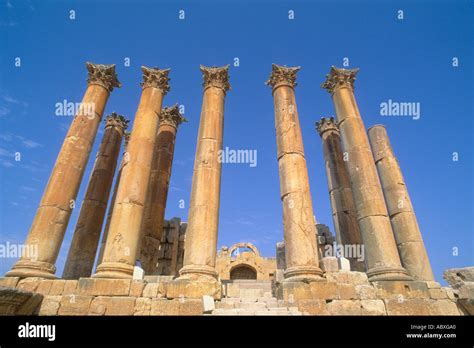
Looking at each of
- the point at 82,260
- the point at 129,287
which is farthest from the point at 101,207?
the point at 129,287

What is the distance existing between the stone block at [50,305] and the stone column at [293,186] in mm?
8075

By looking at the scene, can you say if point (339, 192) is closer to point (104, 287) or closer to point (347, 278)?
point (347, 278)

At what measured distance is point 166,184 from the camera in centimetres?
1853

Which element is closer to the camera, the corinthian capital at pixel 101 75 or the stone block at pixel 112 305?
the stone block at pixel 112 305

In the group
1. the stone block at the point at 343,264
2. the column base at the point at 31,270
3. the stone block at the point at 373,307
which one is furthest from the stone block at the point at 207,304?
the column base at the point at 31,270

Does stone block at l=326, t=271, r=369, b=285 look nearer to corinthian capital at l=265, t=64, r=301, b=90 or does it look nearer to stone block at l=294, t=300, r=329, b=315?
stone block at l=294, t=300, r=329, b=315

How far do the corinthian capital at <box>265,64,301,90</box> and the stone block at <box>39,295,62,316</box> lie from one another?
14.1 metres

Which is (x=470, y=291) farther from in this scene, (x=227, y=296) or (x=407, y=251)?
(x=227, y=296)

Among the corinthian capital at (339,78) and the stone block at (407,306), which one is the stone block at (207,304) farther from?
the corinthian capital at (339,78)

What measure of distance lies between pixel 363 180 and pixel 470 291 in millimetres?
5741

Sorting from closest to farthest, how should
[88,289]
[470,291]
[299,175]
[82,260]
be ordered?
[88,289] → [470,291] → [299,175] → [82,260]

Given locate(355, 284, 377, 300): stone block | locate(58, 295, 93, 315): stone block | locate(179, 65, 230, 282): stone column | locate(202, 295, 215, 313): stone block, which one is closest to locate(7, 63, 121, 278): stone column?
locate(58, 295, 93, 315): stone block

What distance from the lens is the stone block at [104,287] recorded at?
9.88 metres

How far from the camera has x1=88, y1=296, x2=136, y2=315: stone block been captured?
31.1 ft
